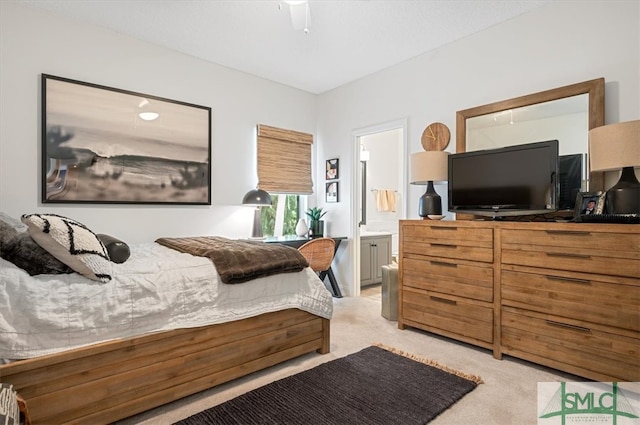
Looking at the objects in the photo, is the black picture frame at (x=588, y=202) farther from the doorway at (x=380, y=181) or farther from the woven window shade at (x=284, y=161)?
the doorway at (x=380, y=181)

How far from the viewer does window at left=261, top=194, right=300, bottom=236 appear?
14.4ft

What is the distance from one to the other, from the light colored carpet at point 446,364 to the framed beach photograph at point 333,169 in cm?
186

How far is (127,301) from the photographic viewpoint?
1.69m

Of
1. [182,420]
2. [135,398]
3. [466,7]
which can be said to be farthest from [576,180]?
[135,398]

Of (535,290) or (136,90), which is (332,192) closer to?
(136,90)

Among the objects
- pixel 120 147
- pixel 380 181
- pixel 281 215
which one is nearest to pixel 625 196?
pixel 281 215

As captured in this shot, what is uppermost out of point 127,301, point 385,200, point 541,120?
point 541,120

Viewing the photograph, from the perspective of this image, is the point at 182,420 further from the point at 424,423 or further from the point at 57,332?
the point at 424,423

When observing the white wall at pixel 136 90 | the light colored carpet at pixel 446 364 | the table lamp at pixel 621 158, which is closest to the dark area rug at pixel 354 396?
the light colored carpet at pixel 446 364

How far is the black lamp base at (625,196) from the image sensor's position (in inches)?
77.6

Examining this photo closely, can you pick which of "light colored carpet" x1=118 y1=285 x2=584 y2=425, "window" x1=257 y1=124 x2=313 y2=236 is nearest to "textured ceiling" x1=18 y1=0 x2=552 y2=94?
"window" x1=257 y1=124 x2=313 y2=236

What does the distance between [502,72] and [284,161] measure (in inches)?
98.8

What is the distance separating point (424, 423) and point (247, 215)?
Result: 289 centimetres

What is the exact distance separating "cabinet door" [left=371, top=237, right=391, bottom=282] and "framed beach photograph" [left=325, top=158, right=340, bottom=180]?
112cm
